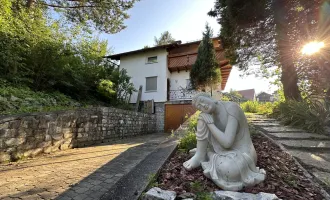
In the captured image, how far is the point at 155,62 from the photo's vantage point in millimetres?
13219

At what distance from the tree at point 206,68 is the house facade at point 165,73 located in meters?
0.87

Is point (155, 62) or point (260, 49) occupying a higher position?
point (155, 62)

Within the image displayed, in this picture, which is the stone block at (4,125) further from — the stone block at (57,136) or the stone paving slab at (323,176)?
the stone paving slab at (323,176)

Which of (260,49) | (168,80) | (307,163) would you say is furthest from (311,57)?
(168,80)

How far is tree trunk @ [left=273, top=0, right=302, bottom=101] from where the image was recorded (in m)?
5.05

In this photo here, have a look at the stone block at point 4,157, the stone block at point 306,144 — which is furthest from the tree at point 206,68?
the stone block at point 4,157

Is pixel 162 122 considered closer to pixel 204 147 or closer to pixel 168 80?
pixel 168 80

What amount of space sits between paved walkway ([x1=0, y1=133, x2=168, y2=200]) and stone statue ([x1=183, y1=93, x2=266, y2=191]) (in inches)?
56.5

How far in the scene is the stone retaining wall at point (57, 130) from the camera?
3.60 metres

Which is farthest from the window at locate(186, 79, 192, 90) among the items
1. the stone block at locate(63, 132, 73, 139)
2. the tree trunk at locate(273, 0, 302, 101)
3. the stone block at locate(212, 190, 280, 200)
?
the stone block at locate(212, 190, 280, 200)

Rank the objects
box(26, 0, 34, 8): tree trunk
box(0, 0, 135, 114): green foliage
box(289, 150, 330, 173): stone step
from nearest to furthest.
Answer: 1. box(289, 150, 330, 173): stone step
2. box(0, 0, 135, 114): green foliage
3. box(26, 0, 34, 8): tree trunk

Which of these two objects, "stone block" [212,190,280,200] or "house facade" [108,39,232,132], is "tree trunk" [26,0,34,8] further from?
"stone block" [212,190,280,200]

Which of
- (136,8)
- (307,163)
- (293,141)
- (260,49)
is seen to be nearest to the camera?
(307,163)

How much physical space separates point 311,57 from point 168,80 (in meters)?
8.50
